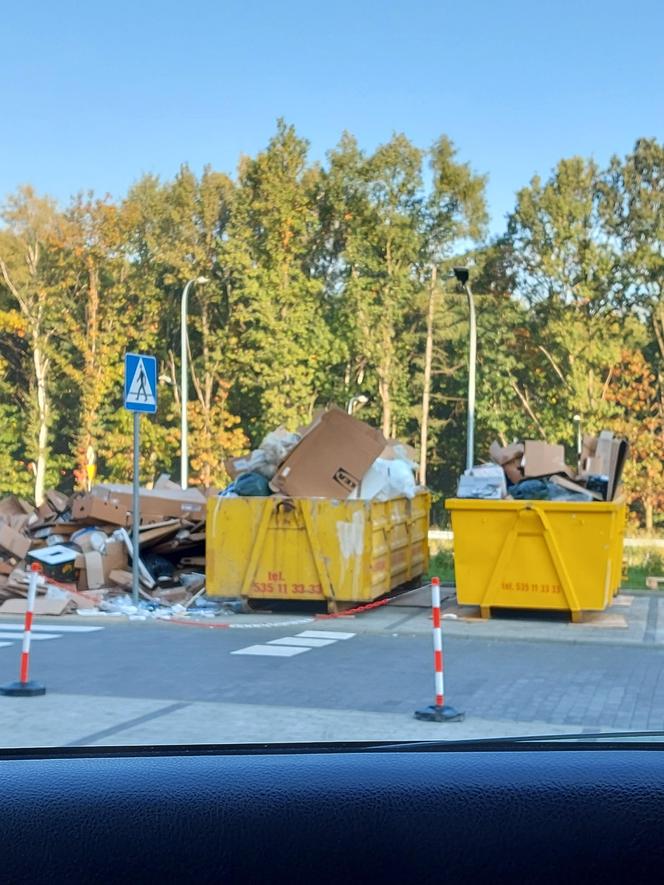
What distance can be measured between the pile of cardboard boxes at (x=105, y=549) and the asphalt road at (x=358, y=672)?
2.19 m

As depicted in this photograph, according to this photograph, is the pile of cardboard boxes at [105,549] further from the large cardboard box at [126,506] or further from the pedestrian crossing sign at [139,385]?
the pedestrian crossing sign at [139,385]

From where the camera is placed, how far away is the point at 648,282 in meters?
43.8

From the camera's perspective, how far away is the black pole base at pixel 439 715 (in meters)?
7.33

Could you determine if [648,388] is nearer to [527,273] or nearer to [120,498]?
[527,273]

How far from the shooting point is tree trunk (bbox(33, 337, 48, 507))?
157 ft

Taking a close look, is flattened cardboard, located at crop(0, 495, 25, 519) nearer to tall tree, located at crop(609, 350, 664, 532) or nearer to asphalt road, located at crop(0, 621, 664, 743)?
asphalt road, located at crop(0, 621, 664, 743)

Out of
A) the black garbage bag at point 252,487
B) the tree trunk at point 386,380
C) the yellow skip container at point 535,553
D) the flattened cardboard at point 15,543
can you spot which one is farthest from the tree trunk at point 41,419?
the yellow skip container at point 535,553

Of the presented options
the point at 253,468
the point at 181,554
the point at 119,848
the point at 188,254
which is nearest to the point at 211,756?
the point at 119,848

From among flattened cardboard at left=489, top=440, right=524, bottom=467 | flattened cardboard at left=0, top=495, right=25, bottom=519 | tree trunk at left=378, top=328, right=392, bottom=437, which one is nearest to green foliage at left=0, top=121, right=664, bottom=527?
tree trunk at left=378, top=328, right=392, bottom=437

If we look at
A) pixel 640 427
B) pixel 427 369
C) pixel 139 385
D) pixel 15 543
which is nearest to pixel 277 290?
pixel 427 369

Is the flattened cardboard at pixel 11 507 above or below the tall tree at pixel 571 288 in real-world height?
below

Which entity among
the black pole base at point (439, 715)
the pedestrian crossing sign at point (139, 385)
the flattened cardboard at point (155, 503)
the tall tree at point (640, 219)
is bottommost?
the black pole base at point (439, 715)

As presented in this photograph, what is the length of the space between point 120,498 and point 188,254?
33.8m

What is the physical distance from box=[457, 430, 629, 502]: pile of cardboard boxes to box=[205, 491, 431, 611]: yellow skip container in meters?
1.28
